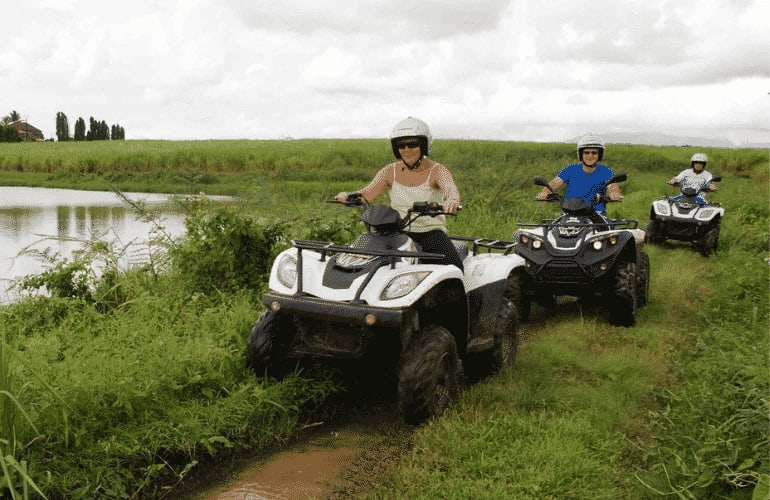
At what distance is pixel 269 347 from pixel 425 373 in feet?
3.49

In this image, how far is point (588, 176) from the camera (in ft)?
24.7

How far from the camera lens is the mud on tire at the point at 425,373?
4.04 meters

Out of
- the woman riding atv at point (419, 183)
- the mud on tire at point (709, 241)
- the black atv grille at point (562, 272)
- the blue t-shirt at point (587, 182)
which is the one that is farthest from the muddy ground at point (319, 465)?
the mud on tire at point (709, 241)

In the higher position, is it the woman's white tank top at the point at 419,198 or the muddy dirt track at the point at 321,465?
the woman's white tank top at the point at 419,198

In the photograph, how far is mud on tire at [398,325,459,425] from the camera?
13.3 feet

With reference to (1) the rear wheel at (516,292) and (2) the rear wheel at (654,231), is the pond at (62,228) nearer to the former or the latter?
(1) the rear wheel at (516,292)

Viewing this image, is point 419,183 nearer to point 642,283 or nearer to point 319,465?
point 319,465

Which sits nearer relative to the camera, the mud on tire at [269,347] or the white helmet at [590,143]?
the mud on tire at [269,347]

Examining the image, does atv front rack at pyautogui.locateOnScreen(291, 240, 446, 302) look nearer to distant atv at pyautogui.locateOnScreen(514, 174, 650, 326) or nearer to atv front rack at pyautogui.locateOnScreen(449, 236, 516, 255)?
atv front rack at pyautogui.locateOnScreen(449, 236, 516, 255)

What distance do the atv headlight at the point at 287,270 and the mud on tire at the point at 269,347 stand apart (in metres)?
0.28

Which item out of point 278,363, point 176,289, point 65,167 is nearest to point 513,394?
point 278,363

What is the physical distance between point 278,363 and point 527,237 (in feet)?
11.5

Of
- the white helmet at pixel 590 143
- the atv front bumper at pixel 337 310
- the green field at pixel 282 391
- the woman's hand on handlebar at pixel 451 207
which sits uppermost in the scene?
the white helmet at pixel 590 143

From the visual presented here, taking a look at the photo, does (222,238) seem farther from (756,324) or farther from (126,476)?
(756,324)
